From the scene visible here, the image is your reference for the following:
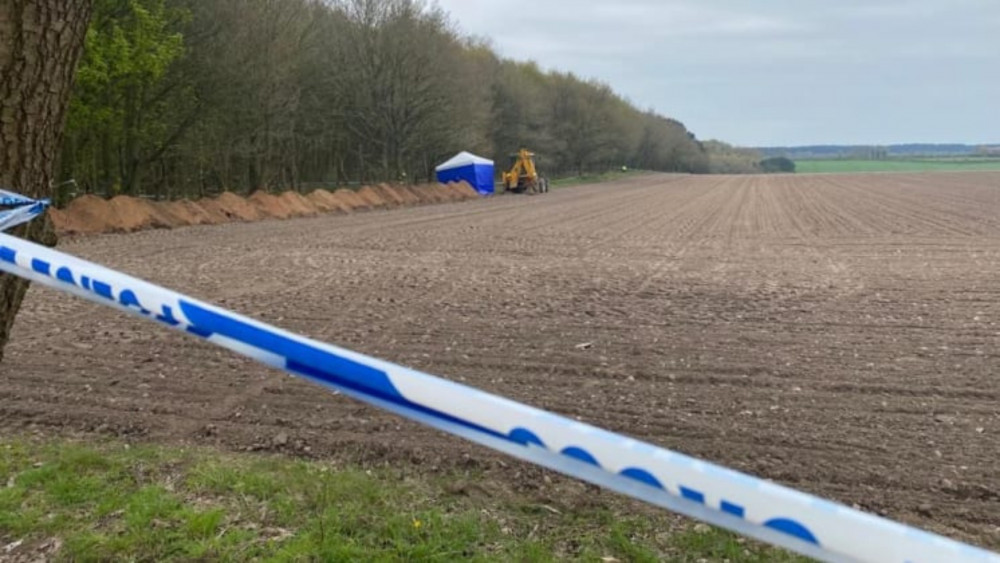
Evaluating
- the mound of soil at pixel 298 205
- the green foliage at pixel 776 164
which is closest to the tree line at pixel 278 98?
the mound of soil at pixel 298 205

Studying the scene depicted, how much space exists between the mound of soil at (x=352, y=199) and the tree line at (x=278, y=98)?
338 cm

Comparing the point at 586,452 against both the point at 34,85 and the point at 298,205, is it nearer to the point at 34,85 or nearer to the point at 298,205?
the point at 34,85

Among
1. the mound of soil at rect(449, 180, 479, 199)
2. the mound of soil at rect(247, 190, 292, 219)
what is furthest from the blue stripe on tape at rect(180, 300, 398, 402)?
the mound of soil at rect(449, 180, 479, 199)

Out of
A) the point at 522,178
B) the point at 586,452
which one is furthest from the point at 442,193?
the point at 586,452

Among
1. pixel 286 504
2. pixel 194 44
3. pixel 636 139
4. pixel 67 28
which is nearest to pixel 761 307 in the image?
pixel 286 504

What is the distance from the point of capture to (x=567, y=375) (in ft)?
20.9

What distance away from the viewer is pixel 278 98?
3116 centimetres

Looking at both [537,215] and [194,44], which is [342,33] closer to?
[194,44]

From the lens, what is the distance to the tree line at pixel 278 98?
935 inches

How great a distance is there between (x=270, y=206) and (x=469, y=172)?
19.6 meters

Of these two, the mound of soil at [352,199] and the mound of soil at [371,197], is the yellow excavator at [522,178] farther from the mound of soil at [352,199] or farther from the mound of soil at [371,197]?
the mound of soil at [352,199]

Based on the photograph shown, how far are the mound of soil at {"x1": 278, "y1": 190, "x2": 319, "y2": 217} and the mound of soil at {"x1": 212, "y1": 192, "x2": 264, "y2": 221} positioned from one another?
1846 millimetres

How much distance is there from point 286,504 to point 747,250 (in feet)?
49.4

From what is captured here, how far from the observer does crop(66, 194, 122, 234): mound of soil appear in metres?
20.9
